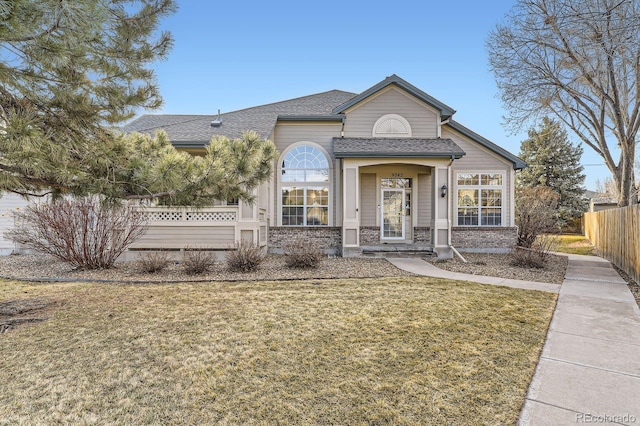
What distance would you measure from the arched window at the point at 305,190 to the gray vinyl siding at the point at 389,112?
1.86 meters

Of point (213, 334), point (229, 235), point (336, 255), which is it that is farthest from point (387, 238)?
point (213, 334)

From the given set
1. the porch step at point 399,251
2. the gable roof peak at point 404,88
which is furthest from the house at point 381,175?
the porch step at point 399,251

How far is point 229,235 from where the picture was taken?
34.4 feet

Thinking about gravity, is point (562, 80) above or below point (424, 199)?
above

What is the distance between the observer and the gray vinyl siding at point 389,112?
515 inches

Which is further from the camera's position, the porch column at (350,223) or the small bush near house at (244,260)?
the porch column at (350,223)

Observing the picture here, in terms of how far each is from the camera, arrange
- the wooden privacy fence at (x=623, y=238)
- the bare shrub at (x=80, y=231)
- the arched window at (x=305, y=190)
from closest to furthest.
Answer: the wooden privacy fence at (x=623, y=238) → the bare shrub at (x=80, y=231) → the arched window at (x=305, y=190)

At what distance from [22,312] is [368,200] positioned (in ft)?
35.4

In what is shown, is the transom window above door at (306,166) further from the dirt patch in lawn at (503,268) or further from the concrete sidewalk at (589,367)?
the concrete sidewalk at (589,367)

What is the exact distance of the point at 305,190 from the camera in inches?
512

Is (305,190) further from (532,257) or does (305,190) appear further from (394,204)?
(532,257)

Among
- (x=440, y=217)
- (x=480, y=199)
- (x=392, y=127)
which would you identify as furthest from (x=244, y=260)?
(x=480, y=199)

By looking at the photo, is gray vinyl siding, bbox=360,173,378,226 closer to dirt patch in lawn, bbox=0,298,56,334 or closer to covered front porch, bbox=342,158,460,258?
covered front porch, bbox=342,158,460,258

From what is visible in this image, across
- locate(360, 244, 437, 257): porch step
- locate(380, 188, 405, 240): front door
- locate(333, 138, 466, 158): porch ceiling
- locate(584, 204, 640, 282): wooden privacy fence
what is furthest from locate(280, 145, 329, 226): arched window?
locate(584, 204, 640, 282): wooden privacy fence
